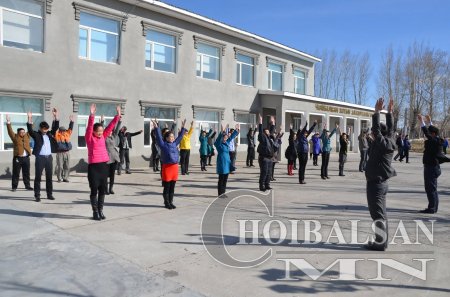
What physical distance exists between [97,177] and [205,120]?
46.1 feet

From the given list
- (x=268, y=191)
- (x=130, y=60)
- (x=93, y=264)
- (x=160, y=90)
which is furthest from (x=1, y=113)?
(x=93, y=264)

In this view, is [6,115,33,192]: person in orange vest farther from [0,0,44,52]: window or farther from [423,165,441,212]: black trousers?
[423,165,441,212]: black trousers

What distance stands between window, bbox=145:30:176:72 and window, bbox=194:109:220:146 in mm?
2896

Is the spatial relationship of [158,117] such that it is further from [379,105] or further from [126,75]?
[379,105]

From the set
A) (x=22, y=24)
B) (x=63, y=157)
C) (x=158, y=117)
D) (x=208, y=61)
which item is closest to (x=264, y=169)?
(x=63, y=157)

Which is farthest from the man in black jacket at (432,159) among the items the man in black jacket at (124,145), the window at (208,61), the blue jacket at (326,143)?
the window at (208,61)

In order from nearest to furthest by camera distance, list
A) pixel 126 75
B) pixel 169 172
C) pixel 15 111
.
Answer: pixel 169 172 → pixel 15 111 → pixel 126 75

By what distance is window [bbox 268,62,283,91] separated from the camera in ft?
83.6

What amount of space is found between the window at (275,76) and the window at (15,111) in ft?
50.9

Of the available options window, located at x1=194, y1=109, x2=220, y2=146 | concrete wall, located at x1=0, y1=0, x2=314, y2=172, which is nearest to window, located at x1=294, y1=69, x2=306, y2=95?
concrete wall, located at x1=0, y1=0, x2=314, y2=172

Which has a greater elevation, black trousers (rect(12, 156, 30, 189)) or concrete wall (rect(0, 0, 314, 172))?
concrete wall (rect(0, 0, 314, 172))

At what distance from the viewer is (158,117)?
59.9ft

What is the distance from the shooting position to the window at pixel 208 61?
20.3m

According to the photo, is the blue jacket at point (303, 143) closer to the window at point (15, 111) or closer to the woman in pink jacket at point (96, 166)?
the woman in pink jacket at point (96, 166)
